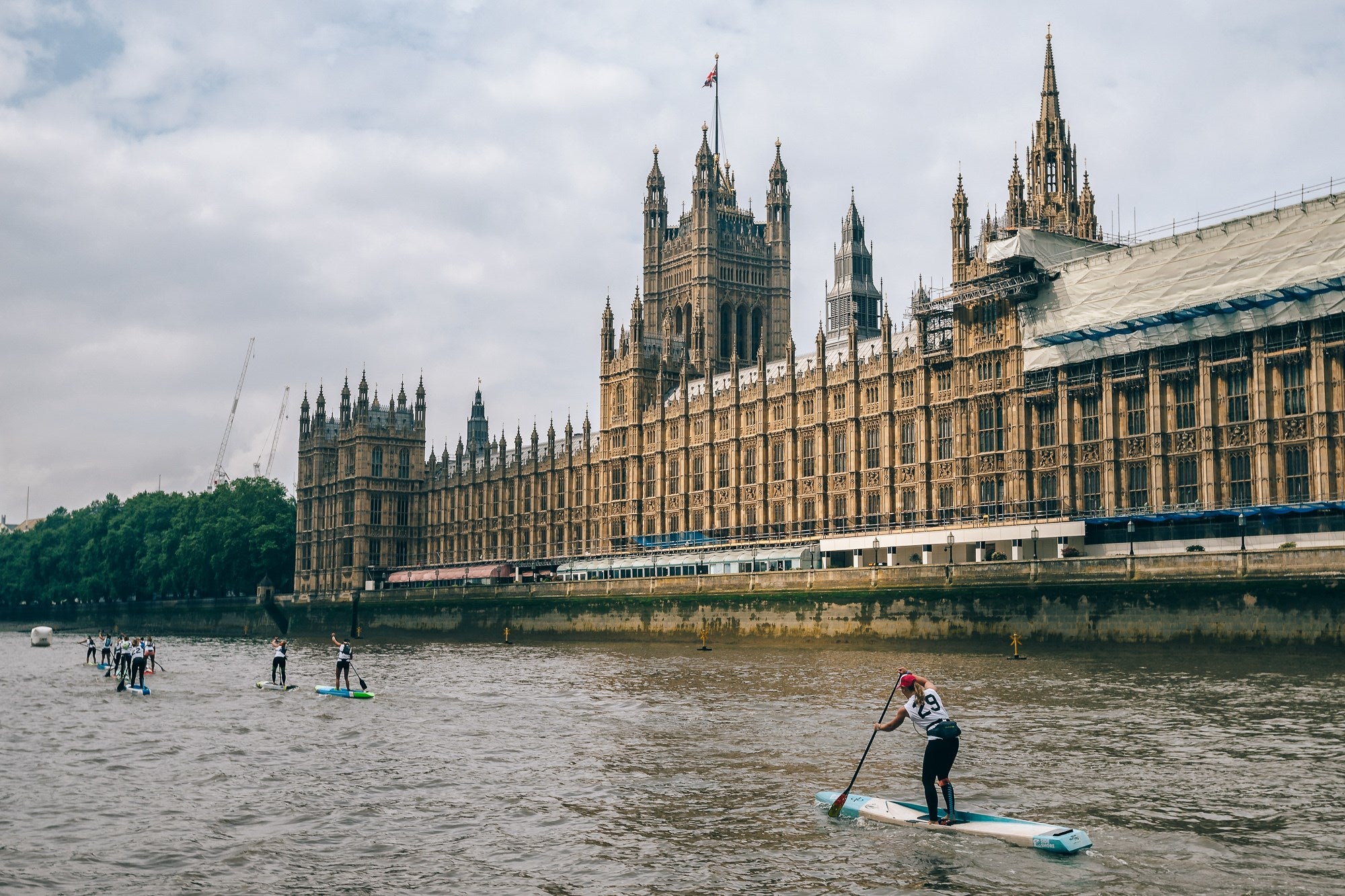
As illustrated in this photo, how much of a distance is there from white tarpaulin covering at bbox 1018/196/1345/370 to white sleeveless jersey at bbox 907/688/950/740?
6165 centimetres

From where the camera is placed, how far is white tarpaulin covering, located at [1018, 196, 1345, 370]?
7744 cm

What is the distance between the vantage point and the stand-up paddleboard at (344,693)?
55062 mm

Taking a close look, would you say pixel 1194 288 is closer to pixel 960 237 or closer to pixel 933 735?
pixel 960 237

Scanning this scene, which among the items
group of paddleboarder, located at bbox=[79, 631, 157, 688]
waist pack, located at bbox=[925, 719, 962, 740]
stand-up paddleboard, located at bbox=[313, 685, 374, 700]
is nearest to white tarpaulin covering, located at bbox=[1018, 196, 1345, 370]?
stand-up paddleboard, located at bbox=[313, 685, 374, 700]

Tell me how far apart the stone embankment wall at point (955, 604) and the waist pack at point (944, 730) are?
143ft

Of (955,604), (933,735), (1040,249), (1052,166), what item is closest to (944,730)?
(933,735)

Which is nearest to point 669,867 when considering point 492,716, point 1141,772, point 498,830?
point 498,830

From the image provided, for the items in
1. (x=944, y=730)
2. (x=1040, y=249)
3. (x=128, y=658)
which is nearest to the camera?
(x=944, y=730)

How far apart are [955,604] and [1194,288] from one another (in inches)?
1012

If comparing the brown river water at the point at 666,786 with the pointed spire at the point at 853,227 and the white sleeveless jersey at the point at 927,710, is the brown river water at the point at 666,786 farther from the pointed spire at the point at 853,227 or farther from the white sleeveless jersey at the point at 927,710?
the pointed spire at the point at 853,227

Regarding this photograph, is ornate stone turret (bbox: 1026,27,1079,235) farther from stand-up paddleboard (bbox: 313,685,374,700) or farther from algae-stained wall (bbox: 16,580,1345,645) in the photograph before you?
stand-up paddleboard (bbox: 313,685,374,700)

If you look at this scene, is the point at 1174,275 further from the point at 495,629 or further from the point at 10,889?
the point at 10,889

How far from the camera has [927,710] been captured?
82.5 feet

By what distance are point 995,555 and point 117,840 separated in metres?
73.2
